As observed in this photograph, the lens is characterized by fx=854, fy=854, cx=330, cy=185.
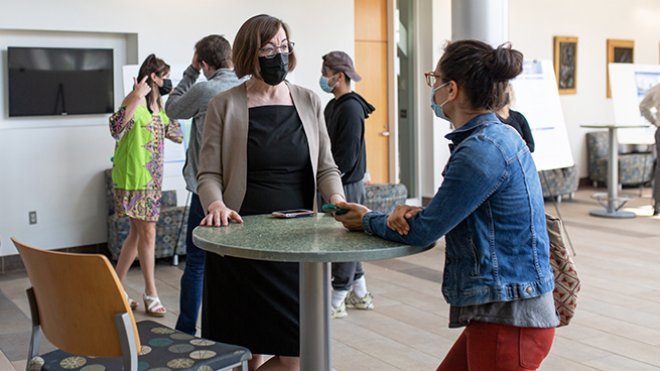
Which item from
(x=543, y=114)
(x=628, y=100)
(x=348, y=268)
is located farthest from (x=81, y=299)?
(x=628, y=100)

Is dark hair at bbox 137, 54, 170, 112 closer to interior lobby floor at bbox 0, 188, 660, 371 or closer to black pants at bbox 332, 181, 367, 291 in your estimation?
black pants at bbox 332, 181, 367, 291

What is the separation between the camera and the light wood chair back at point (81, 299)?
2.19 metres

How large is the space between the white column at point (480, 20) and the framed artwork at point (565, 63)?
567 cm

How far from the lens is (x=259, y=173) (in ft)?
10.2

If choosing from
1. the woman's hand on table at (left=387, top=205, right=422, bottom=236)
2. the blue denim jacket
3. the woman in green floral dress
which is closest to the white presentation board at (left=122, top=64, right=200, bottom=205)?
the woman in green floral dress

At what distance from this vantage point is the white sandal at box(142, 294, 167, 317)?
5.36 metres

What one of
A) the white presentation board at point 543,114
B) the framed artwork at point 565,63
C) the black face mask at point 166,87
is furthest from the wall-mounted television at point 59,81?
the framed artwork at point 565,63

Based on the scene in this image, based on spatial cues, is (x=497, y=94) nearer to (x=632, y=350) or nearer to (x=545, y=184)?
(x=632, y=350)

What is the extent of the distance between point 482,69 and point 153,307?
3647 millimetres

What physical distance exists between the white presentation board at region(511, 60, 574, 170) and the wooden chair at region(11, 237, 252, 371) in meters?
5.78

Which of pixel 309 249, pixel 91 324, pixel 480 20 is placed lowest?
pixel 91 324

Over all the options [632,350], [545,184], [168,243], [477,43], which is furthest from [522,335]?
[545,184]

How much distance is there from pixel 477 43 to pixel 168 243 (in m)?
5.08

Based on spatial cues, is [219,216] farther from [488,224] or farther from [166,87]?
[166,87]
